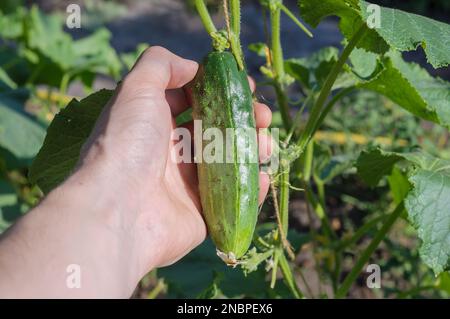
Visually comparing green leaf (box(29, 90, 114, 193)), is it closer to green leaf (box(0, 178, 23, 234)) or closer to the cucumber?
the cucumber

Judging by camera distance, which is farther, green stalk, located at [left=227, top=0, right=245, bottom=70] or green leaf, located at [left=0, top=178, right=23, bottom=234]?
green leaf, located at [left=0, top=178, right=23, bottom=234]

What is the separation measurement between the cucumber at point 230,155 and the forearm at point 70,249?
10.8 inches

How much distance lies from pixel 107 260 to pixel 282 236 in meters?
0.55

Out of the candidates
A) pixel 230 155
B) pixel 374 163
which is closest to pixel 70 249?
pixel 230 155

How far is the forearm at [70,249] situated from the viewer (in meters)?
1.51

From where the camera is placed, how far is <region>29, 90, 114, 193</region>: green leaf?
6.88ft

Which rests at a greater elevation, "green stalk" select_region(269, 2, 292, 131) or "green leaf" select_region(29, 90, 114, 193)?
"green stalk" select_region(269, 2, 292, 131)

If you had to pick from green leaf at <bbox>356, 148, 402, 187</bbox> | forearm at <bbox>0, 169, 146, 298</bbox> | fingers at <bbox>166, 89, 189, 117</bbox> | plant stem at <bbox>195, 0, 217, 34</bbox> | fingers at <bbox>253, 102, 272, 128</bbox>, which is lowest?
forearm at <bbox>0, 169, 146, 298</bbox>

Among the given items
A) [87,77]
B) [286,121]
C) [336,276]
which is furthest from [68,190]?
[87,77]

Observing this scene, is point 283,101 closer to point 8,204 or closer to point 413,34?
point 413,34

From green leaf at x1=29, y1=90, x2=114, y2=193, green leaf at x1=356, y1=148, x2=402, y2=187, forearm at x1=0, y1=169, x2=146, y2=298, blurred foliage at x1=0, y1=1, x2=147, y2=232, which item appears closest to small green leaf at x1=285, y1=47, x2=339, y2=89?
green leaf at x1=356, y1=148, x2=402, y2=187

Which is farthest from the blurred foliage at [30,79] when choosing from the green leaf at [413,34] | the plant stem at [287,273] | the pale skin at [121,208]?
the green leaf at [413,34]
